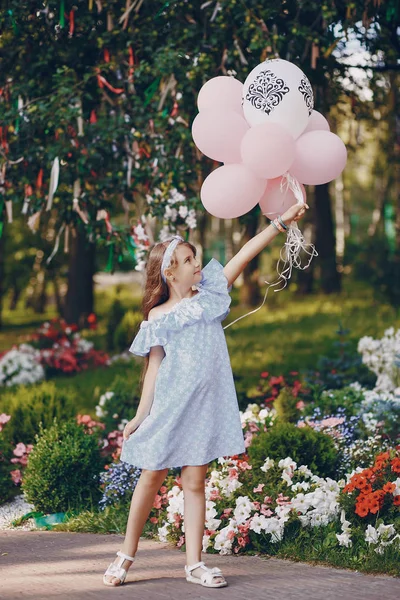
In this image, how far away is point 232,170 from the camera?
4738 millimetres

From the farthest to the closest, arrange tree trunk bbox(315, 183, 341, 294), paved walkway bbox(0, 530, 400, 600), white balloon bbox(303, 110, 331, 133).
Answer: tree trunk bbox(315, 183, 341, 294) → white balloon bbox(303, 110, 331, 133) → paved walkway bbox(0, 530, 400, 600)

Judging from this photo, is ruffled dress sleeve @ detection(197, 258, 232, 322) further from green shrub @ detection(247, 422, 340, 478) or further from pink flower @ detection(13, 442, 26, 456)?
pink flower @ detection(13, 442, 26, 456)

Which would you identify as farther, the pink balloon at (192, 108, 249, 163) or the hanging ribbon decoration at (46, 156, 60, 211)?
the hanging ribbon decoration at (46, 156, 60, 211)

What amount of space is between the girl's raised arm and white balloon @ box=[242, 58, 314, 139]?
1.86ft

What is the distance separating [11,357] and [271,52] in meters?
5.53

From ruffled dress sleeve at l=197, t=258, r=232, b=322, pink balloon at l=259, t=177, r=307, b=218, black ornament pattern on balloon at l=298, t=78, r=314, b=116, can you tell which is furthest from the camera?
black ornament pattern on balloon at l=298, t=78, r=314, b=116

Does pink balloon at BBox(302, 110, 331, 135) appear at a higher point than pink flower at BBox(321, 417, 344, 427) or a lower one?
higher

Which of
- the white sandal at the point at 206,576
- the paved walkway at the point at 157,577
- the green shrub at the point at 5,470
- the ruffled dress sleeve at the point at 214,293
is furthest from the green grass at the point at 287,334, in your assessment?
the white sandal at the point at 206,576

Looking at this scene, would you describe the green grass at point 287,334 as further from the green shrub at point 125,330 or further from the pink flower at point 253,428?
the pink flower at point 253,428

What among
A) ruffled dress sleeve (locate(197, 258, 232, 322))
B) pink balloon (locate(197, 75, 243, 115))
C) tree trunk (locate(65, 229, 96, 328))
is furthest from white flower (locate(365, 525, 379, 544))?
tree trunk (locate(65, 229, 96, 328))

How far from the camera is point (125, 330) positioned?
12.0 m

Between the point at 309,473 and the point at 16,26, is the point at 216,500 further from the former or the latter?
the point at 16,26

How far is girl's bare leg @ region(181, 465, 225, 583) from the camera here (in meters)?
4.26

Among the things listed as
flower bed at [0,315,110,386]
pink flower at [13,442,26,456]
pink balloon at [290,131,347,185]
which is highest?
pink balloon at [290,131,347,185]
